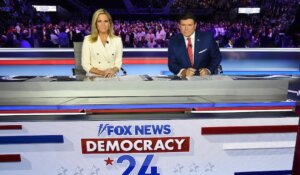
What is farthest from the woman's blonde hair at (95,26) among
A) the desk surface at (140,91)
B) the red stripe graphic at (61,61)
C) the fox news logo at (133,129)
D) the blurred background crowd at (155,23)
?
the blurred background crowd at (155,23)

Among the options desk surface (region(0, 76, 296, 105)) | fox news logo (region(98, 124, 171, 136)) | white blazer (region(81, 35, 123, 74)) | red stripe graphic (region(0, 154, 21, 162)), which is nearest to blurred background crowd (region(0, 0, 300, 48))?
white blazer (region(81, 35, 123, 74))

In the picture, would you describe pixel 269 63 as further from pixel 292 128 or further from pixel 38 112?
pixel 38 112

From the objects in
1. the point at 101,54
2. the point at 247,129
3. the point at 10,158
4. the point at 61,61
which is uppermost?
the point at 101,54

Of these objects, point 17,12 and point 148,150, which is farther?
point 17,12

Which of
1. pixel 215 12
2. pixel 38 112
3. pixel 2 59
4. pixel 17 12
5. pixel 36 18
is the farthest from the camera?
pixel 215 12

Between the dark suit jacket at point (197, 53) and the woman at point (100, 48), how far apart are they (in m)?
0.46

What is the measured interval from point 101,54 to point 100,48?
49 mm

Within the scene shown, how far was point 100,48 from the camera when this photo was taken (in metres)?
2.28

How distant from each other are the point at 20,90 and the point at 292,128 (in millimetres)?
1476

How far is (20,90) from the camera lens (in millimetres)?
1523

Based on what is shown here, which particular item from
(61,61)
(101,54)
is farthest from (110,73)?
(61,61)

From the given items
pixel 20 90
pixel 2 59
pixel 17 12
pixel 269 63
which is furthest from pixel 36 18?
pixel 20 90

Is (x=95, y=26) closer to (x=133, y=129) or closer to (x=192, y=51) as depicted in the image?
(x=192, y=51)

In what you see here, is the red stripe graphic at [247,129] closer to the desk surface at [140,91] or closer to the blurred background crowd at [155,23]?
the desk surface at [140,91]
